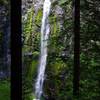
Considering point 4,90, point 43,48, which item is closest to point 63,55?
point 43,48

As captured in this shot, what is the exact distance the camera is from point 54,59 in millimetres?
18062

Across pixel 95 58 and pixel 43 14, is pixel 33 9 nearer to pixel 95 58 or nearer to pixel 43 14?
pixel 43 14

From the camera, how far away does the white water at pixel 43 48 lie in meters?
17.0

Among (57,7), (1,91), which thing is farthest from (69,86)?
(57,7)

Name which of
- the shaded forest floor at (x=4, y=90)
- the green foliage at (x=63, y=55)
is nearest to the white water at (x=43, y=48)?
the green foliage at (x=63, y=55)

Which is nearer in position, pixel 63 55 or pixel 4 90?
pixel 4 90

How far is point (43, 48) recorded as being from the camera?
19.6m

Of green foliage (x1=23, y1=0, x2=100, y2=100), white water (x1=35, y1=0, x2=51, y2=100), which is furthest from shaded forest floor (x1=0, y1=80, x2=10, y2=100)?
white water (x1=35, y1=0, x2=51, y2=100)

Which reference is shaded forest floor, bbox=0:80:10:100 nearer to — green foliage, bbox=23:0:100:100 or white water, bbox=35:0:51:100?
green foliage, bbox=23:0:100:100

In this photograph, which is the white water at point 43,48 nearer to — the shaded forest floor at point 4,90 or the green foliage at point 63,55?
the green foliage at point 63,55

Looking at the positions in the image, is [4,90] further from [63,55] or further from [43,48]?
[43,48]

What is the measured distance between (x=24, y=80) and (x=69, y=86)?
288cm

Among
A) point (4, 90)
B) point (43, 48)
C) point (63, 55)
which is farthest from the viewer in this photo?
point (43, 48)

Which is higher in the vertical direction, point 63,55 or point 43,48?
point 43,48
